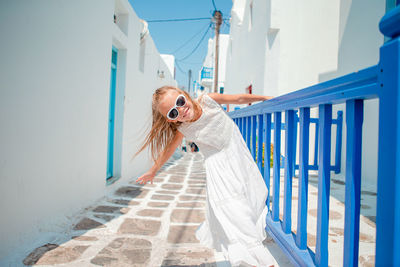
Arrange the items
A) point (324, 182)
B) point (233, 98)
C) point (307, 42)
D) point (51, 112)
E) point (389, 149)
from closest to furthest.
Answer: point (389, 149) < point (324, 182) < point (233, 98) < point (51, 112) < point (307, 42)

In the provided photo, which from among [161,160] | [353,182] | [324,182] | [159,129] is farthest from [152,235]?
[353,182]

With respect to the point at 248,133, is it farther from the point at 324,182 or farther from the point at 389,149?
the point at 389,149

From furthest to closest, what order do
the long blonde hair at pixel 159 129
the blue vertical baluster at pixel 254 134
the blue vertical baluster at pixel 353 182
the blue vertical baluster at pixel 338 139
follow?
the blue vertical baluster at pixel 338 139 → the blue vertical baluster at pixel 254 134 → the long blonde hair at pixel 159 129 → the blue vertical baluster at pixel 353 182

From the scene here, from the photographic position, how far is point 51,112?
2.56m

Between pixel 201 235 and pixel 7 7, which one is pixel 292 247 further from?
pixel 7 7

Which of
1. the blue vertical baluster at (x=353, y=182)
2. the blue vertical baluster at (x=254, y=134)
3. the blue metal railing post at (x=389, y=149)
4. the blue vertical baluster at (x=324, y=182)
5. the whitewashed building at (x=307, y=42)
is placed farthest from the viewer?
the whitewashed building at (x=307, y=42)

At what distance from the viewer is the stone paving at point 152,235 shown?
202 cm

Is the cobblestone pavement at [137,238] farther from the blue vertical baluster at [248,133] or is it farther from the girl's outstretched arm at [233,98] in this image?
the girl's outstretched arm at [233,98]

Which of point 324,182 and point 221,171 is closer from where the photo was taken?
point 324,182

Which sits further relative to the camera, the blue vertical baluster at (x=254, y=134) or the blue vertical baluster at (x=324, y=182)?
the blue vertical baluster at (x=254, y=134)

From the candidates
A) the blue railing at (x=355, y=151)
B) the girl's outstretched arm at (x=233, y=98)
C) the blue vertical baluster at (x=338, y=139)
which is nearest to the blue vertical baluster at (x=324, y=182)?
the blue railing at (x=355, y=151)

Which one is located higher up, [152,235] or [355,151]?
[355,151]

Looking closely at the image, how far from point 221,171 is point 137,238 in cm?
136

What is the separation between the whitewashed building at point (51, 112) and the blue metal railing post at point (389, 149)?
2.44 meters
